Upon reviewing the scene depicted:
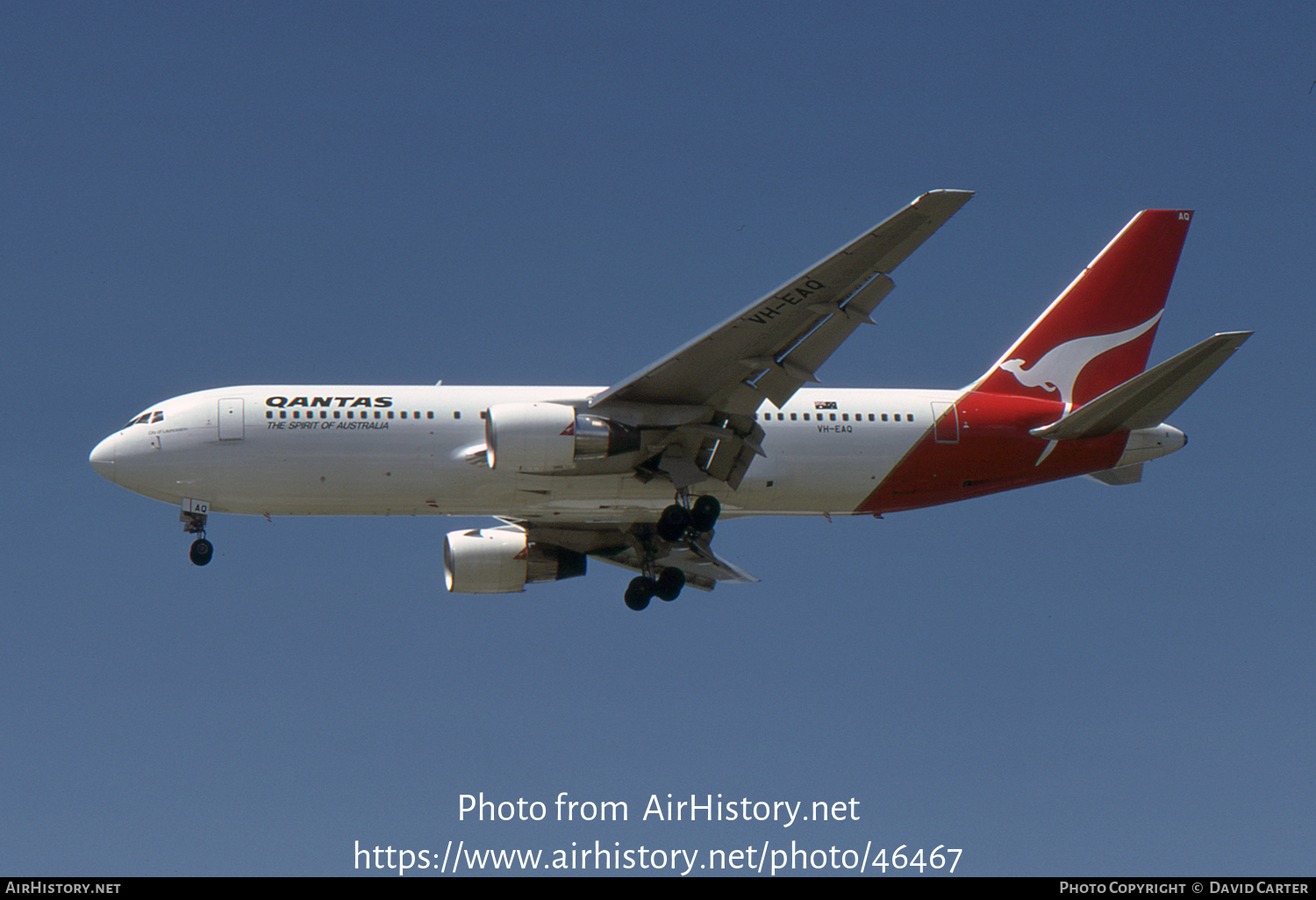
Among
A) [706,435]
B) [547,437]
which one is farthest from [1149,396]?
[547,437]

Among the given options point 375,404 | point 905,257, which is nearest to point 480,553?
point 375,404

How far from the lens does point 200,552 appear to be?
103 feet

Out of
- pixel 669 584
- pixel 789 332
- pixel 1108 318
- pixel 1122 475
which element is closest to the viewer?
pixel 789 332

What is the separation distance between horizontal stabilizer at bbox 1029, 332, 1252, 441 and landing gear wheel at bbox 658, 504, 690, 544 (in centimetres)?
823

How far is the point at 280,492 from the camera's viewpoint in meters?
30.3

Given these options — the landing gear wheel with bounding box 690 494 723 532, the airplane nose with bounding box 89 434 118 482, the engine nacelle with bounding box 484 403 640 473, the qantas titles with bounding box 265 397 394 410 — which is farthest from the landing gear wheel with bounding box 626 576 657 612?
the airplane nose with bounding box 89 434 118 482

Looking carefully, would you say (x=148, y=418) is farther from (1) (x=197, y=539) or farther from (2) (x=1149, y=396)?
(2) (x=1149, y=396)

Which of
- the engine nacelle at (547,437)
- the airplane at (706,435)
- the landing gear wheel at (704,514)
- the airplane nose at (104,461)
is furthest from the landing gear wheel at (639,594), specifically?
the airplane nose at (104,461)

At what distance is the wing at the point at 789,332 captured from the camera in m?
24.7

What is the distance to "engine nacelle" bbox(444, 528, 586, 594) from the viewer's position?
35.6 metres

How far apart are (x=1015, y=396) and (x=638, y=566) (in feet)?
33.1

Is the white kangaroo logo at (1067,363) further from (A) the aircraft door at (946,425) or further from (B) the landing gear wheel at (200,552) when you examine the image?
(B) the landing gear wheel at (200,552)

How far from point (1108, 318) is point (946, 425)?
226 inches

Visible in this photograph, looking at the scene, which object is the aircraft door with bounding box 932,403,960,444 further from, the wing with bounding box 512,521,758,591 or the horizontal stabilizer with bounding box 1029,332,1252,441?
the wing with bounding box 512,521,758,591
